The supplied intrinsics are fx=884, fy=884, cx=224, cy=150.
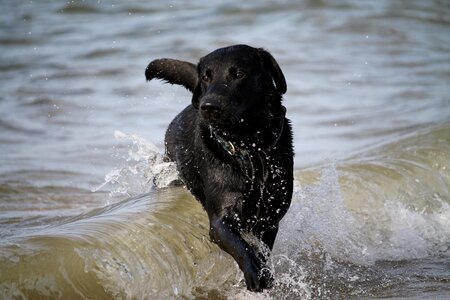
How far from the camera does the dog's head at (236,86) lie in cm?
501

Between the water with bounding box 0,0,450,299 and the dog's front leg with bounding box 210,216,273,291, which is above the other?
the dog's front leg with bounding box 210,216,273,291

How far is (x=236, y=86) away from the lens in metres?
5.15

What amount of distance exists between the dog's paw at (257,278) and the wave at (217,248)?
1.34ft

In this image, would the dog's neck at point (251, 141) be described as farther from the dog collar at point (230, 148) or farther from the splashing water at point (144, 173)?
the splashing water at point (144, 173)

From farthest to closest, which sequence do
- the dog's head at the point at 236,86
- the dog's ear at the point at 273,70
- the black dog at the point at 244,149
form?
the dog's ear at the point at 273,70 → the black dog at the point at 244,149 → the dog's head at the point at 236,86

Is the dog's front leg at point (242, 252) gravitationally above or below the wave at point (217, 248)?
above

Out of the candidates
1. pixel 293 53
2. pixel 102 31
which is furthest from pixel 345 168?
pixel 102 31

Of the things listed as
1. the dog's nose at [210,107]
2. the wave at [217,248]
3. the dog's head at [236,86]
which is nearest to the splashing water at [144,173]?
the wave at [217,248]

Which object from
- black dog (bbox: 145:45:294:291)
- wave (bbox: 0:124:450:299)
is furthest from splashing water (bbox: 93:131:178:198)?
black dog (bbox: 145:45:294:291)

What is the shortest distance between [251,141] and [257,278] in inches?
35.4

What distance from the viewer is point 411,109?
41.1 feet

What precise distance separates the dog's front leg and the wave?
415 millimetres

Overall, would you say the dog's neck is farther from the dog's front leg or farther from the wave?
the wave

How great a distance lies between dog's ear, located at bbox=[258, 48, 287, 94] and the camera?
17.8ft
